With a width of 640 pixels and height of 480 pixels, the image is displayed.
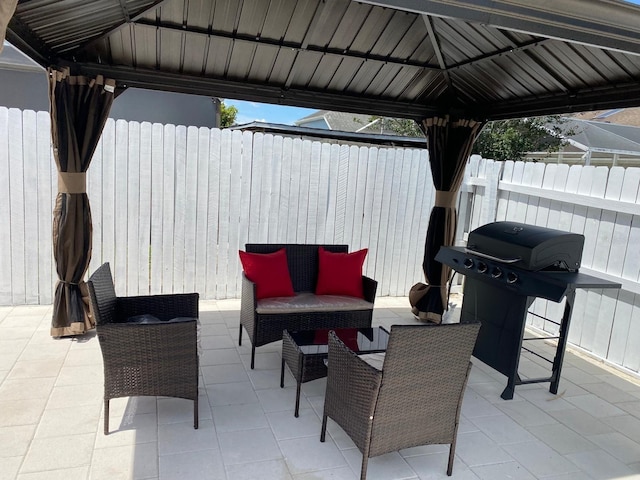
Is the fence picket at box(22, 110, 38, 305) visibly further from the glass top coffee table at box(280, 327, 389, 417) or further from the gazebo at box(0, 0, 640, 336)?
the glass top coffee table at box(280, 327, 389, 417)

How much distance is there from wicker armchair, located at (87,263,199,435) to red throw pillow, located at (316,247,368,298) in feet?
5.85

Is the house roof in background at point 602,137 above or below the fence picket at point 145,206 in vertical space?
above

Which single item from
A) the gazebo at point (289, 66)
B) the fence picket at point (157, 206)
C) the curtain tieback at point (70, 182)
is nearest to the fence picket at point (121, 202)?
the fence picket at point (157, 206)

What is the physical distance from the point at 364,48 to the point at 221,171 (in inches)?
87.6

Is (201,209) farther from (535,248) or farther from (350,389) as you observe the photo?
(535,248)

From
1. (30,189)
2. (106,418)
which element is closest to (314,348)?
(106,418)

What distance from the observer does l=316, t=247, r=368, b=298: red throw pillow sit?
14.4 feet

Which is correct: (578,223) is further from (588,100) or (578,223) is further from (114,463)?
(114,463)

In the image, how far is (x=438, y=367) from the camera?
2412 mm

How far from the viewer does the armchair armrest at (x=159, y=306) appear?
3.43 meters

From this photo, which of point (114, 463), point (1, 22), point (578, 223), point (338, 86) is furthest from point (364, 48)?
point (114, 463)

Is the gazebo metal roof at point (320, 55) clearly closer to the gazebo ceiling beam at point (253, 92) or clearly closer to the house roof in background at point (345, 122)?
the gazebo ceiling beam at point (253, 92)

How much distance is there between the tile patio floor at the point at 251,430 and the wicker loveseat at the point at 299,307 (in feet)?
1.12

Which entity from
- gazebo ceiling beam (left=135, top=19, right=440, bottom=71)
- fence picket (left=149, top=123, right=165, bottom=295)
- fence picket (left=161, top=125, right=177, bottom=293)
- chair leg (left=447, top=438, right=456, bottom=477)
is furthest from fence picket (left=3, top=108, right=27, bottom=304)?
chair leg (left=447, top=438, right=456, bottom=477)
